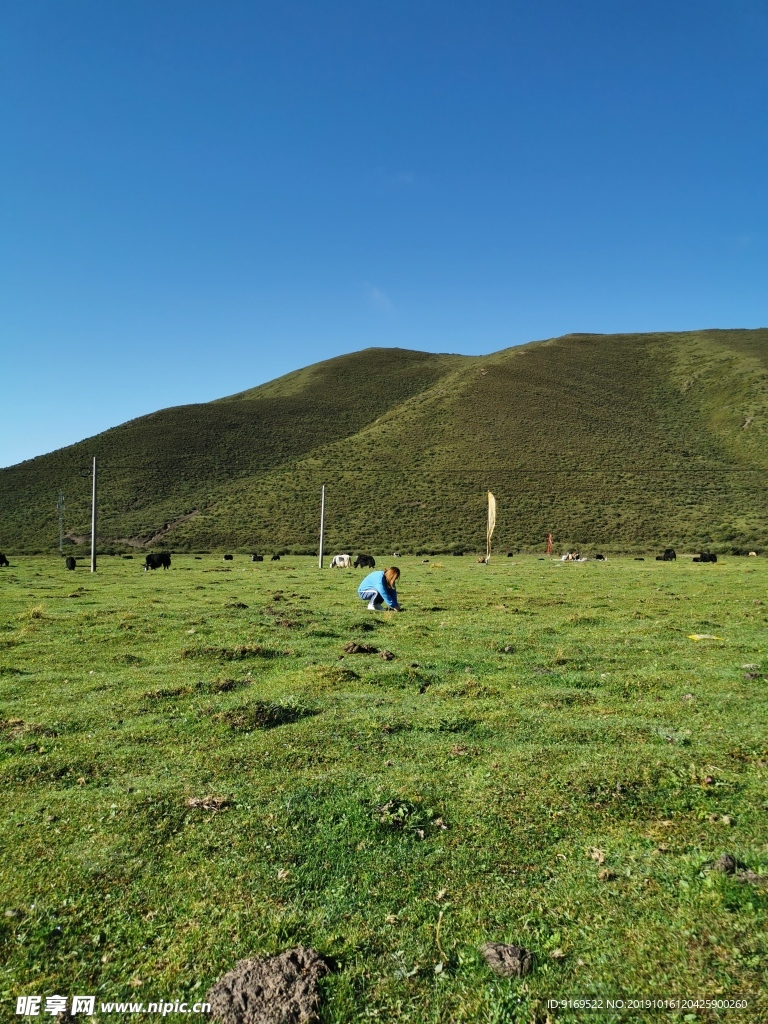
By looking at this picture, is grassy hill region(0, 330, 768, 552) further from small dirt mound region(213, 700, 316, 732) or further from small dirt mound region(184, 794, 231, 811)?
small dirt mound region(184, 794, 231, 811)

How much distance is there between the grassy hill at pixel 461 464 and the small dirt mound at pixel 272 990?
52.0 meters

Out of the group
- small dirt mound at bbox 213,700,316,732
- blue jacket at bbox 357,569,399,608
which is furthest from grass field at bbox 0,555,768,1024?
blue jacket at bbox 357,569,399,608

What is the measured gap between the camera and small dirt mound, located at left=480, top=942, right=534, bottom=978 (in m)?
3.64

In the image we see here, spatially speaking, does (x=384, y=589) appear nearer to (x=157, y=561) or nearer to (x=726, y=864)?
(x=726, y=864)

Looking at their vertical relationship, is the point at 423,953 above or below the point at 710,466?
below

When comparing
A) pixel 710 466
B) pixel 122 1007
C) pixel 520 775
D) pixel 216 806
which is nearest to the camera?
pixel 122 1007

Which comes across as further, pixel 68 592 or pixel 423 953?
pixel 68 592

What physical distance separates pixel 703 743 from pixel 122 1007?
6.09 metres

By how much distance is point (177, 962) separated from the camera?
147 inches

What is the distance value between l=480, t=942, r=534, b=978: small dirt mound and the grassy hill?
51828 mm

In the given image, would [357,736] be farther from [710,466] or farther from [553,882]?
[710,466]

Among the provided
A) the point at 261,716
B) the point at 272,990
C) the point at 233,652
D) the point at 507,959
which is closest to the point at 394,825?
the point at 507,959

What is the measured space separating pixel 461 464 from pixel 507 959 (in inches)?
3061

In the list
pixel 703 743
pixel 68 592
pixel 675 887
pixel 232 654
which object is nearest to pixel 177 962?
pixel 675 887
